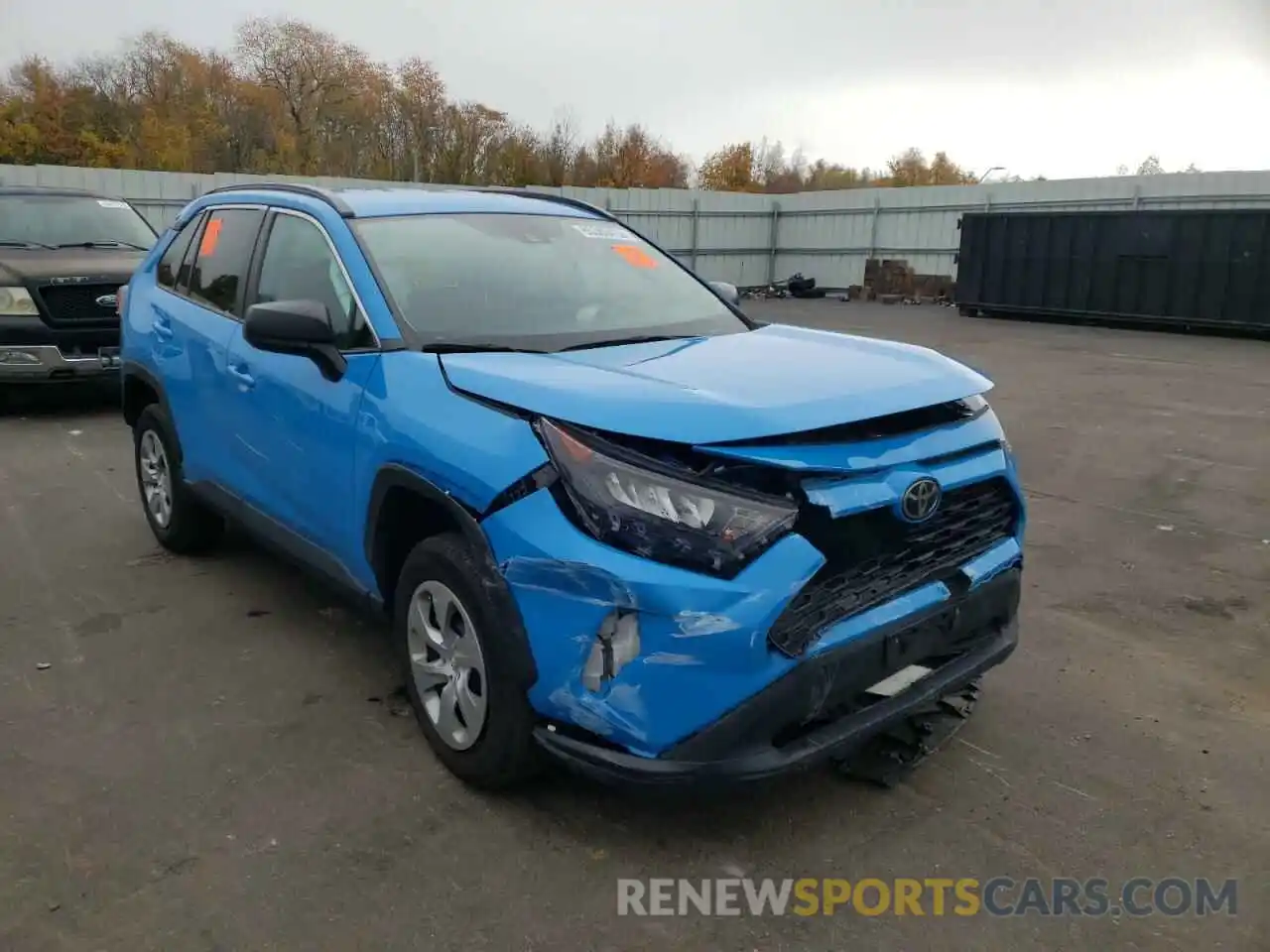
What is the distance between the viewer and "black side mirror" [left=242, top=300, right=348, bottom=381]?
3207 millimetres

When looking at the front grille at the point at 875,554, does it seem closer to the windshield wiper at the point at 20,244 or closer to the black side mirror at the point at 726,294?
the black side mirror at the point at 726,294

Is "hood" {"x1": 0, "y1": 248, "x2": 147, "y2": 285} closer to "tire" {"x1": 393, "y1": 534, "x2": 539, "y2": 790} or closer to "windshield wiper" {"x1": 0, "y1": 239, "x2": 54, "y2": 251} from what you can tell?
"windshield wiper" {"x1": 0, "y1": 239, "x2": 54, "y2": 251}

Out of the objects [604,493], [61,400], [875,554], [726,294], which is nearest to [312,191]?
[726,294]

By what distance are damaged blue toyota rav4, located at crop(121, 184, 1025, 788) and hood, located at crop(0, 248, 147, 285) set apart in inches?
221

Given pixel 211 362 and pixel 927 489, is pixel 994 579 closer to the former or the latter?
pixel 927 489

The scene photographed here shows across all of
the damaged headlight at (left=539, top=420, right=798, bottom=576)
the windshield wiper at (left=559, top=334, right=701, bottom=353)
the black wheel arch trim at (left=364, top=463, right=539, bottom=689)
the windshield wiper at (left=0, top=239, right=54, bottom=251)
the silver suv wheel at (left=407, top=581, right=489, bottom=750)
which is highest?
the windshield wiper at (left=0, top=239, right=54, bottom=251)

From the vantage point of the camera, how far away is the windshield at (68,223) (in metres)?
9.35

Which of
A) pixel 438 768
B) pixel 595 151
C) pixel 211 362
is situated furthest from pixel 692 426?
pixel 595 151

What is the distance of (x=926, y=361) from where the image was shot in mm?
3188

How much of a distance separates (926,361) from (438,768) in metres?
2.03

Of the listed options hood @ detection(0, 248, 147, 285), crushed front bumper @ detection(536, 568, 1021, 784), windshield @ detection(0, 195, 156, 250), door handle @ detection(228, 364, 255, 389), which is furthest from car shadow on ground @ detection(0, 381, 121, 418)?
crushed front bumper @ detection(536, 568, 1021, 784)

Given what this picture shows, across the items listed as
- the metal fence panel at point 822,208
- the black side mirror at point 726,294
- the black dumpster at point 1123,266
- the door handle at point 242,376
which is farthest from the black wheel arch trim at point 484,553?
the metal fence panel at point 822,208

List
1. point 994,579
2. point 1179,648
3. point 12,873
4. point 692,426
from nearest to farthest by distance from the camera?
point 692,426
point 12,873
point 994,579
point 1179,648

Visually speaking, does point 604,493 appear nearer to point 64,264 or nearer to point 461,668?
point 461,668
